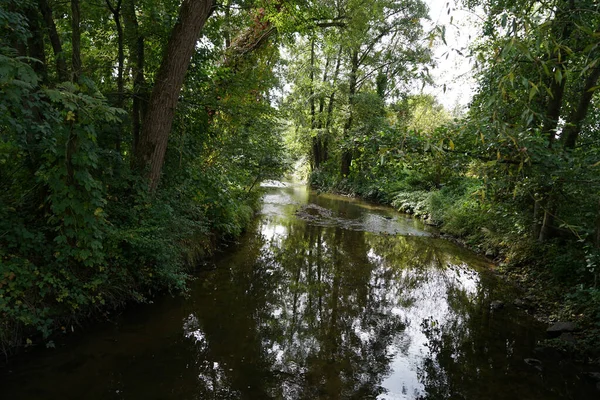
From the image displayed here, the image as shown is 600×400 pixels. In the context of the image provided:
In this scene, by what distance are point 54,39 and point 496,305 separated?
8677 millimetres

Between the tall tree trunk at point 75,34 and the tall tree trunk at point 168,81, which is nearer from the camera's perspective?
the tall tree trunk at point 75,34

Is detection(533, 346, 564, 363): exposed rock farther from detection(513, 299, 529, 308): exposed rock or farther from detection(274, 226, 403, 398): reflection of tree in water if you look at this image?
detection(274, 226, 403, 398): reflection of tree in water

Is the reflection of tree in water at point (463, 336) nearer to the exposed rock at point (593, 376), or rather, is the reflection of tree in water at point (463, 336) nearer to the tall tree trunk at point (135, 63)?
the exposed rock at point (593, 376)

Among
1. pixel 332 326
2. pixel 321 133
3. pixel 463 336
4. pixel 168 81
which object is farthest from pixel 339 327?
pixel 321 133

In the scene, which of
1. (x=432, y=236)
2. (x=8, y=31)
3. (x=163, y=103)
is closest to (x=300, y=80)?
(x=432, y=236)

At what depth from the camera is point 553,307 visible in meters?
6.50

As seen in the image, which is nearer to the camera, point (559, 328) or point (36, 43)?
point (36, 43)

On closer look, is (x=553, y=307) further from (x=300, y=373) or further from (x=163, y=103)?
(x=163, y=103)

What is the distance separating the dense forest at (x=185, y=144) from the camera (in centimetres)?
344

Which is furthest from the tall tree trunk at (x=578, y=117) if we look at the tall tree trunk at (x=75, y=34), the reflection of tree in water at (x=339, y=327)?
the tall tree trunk at (x=75, y=34)

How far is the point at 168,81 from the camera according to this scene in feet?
18.0

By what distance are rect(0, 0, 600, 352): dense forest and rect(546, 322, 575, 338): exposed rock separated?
0.68 feet

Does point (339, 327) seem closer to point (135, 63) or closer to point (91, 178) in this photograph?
point (91, 178)

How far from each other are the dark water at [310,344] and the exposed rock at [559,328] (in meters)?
0.29
